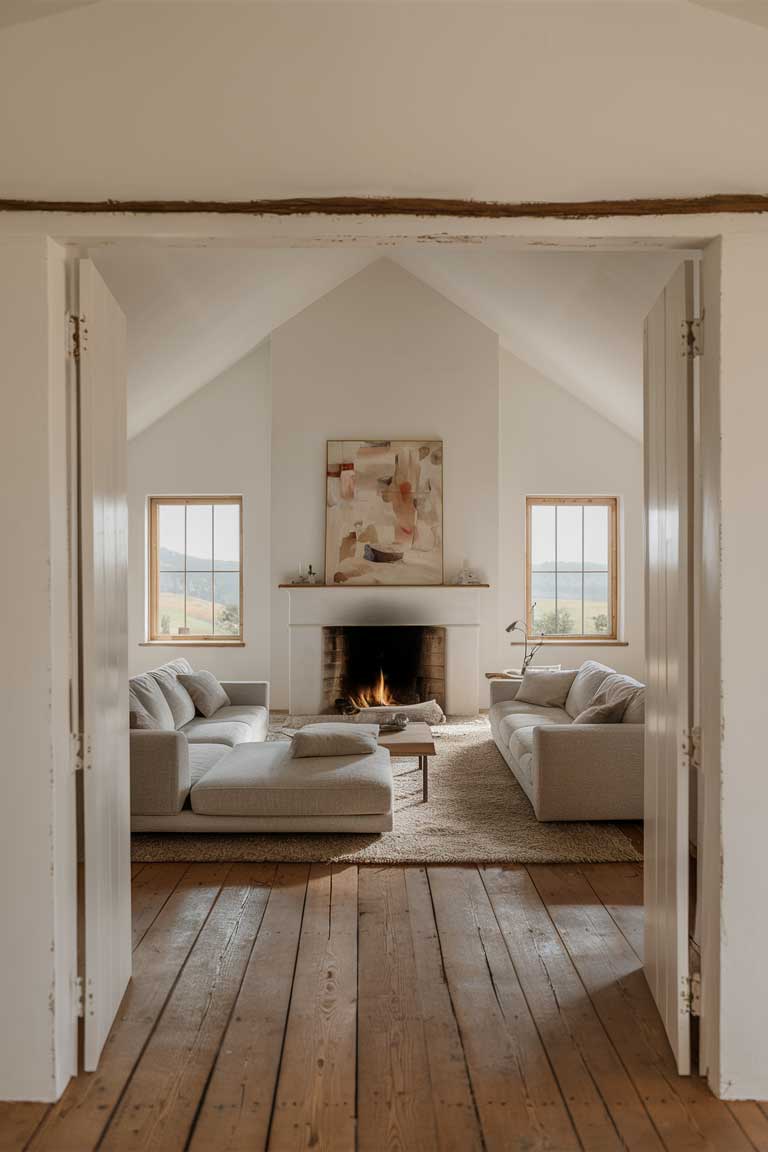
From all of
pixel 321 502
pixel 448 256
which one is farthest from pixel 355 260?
pixel 321 502

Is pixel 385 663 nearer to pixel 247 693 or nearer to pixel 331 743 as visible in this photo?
pixel 247 693

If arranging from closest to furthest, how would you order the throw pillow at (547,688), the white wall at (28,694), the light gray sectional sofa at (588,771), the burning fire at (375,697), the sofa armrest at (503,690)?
the white wall at (28,694) < the light gray sectional sofa at (588,771) < the throw pillow at (547,688) < the sofa armrest at (503,690) < the burning fire at (375,697)

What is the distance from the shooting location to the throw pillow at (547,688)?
6.48 metres

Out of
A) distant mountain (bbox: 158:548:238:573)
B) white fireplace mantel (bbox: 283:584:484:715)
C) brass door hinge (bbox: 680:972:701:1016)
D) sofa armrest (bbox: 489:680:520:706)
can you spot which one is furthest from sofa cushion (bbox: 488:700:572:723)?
brass door hinge (bbox: 680:972:701:1016)

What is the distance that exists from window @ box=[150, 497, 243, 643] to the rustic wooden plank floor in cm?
515

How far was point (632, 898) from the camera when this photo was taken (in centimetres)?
361

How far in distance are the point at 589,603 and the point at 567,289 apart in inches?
156

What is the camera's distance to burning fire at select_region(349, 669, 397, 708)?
26.6 feet

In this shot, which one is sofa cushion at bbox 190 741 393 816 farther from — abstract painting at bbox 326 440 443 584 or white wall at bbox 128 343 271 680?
white wall at bbox 128 343 271 680

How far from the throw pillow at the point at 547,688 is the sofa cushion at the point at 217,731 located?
214cm

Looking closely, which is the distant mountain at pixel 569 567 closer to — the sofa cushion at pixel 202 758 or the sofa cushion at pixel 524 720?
the sofa cushion at pixel 524 720

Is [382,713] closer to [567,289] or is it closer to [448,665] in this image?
[448,665]

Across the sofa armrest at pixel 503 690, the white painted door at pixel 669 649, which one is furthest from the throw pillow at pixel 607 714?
the sofa armrest at pixel 503 690

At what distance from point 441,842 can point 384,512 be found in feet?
14.4
